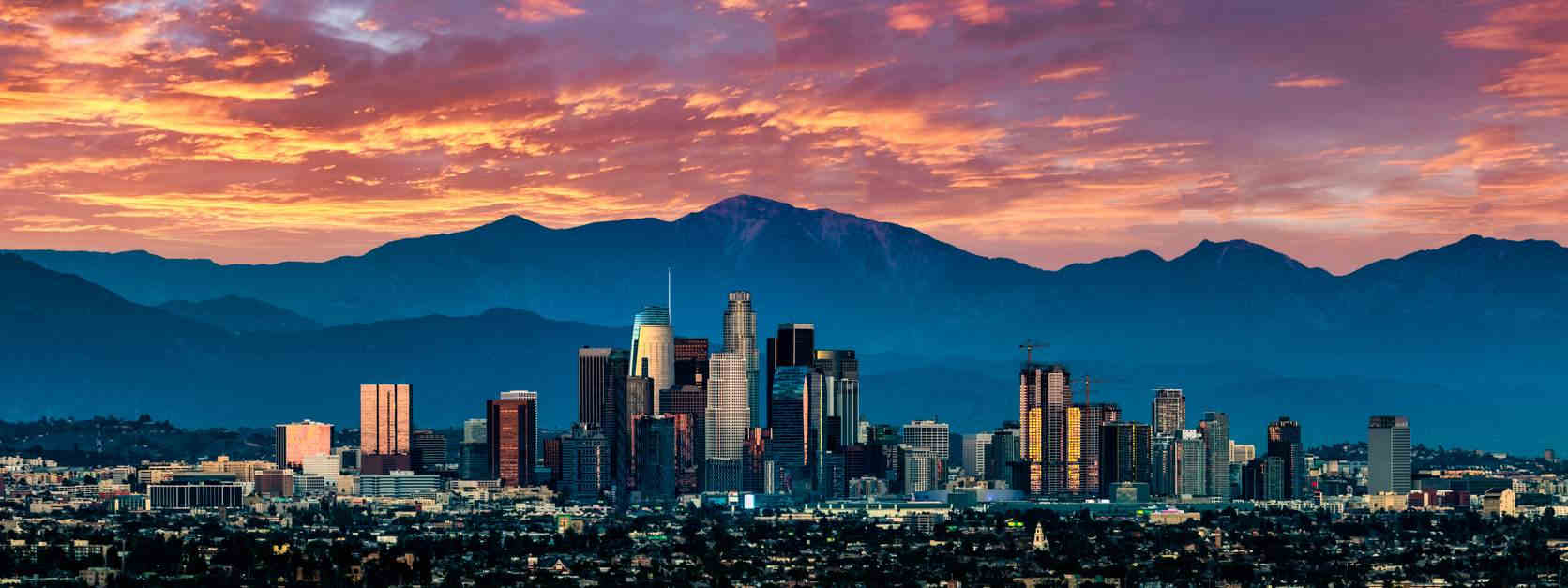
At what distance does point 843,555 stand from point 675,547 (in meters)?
8.80

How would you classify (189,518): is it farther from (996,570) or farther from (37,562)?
(996,570)

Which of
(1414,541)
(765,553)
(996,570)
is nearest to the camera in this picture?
(996,570)

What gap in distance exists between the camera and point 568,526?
190m

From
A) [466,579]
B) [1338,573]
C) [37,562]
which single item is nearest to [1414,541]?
[1338,573]

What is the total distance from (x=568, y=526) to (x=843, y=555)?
3278cm

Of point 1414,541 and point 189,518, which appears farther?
point 189,518

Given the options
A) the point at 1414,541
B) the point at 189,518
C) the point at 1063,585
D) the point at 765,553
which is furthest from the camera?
the point at 189,518

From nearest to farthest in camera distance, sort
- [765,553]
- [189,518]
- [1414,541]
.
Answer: [765,553] < [1414,541] < [189,518]

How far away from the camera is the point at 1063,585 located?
136m

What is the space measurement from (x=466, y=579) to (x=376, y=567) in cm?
385

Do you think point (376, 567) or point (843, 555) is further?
point (843, 555)

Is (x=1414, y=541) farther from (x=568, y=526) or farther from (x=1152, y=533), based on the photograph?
(x=568, y=526)

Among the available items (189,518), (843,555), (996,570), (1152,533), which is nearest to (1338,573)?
(996,570)

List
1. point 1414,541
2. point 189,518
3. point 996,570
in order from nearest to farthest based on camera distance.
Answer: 1. point 996,570
2. point 1414,541
3. point 189,518
